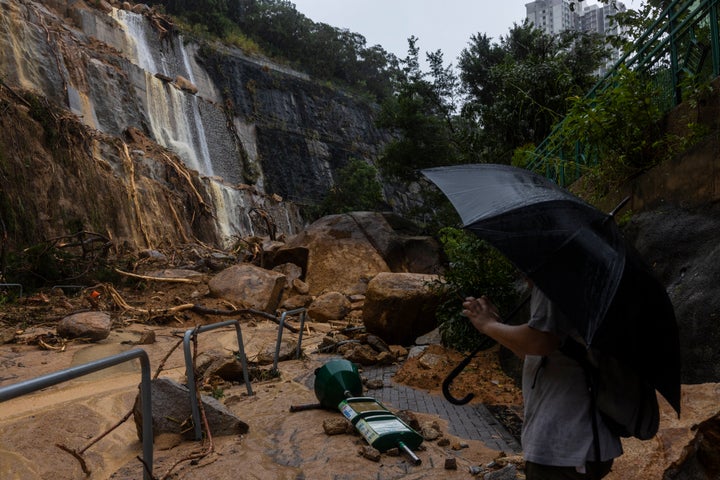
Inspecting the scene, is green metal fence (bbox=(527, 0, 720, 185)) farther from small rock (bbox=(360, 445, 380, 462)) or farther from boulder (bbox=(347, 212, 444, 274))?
boulder (bbox=(347, 212, 444, 274))

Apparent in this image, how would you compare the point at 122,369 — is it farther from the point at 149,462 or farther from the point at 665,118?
the point at 665,118

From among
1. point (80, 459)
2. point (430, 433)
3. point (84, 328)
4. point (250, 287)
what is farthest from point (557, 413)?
point (250, 287)

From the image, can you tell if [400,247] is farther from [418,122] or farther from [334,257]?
[418,122]

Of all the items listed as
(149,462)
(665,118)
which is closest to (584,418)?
(149,462)

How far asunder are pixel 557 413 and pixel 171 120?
29615 mm

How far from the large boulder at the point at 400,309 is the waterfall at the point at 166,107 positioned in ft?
69.7

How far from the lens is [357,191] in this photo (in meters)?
29.4

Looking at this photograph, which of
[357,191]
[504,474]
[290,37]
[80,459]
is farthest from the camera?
[290,37]

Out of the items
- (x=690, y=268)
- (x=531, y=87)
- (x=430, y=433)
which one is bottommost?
(x=430, y=433)

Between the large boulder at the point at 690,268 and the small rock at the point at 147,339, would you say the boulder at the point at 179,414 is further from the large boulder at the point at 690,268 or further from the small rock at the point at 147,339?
the small rock at the point at 147,339

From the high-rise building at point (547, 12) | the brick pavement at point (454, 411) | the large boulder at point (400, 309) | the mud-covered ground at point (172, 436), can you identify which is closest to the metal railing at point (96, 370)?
the mud-covered ground at point (172, 436)

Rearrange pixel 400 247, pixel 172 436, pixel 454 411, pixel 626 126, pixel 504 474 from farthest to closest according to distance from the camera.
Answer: pixel 400 247, pixel 626 126, pixel 454 411, pixel 172 436, pixel 504 474

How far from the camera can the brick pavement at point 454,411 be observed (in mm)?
4535

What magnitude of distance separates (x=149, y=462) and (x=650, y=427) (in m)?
2.72
